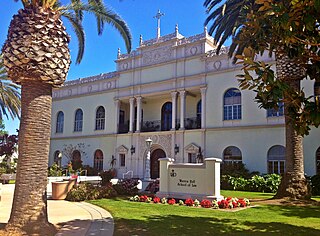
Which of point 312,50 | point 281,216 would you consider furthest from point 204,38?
point 312,50

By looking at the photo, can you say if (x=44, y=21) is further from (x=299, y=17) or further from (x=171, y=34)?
(x=171, y=34)

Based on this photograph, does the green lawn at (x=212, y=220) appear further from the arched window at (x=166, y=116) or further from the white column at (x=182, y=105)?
the arched window at (x=166, y=116)

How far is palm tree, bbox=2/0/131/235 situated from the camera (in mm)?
7008

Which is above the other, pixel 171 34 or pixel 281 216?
pixel 171 34

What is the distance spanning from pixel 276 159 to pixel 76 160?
69.8 ft

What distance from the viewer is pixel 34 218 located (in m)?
6.99

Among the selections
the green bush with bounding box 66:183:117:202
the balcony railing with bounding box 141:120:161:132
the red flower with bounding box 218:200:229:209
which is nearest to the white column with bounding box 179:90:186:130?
the balcony railing with bounding box 141:120:161:132

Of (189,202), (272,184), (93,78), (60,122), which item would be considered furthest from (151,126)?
(189,202)

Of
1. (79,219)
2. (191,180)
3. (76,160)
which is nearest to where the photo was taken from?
(79,219)

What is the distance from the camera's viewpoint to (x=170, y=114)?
32.8 meters

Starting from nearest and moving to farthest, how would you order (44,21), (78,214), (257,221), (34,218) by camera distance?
(34,218), (44,21), (257,221), (78,214)

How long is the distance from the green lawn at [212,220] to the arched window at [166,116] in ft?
67.7

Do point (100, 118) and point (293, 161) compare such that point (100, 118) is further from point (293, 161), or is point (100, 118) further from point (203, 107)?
point (293, 161)

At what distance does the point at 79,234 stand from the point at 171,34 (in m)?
26.1
